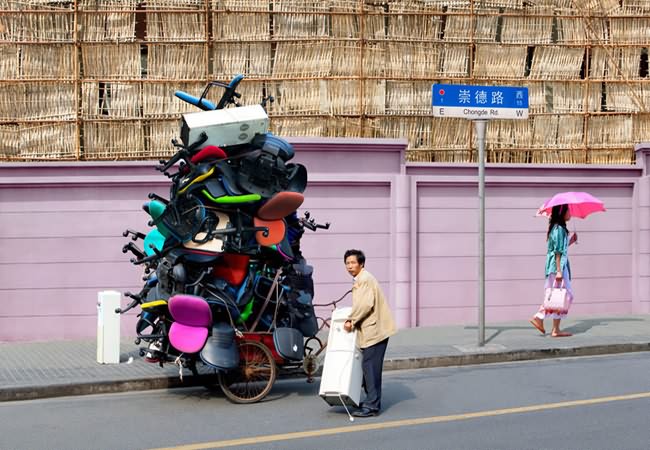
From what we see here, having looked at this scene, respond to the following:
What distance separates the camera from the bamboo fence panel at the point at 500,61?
15.8m

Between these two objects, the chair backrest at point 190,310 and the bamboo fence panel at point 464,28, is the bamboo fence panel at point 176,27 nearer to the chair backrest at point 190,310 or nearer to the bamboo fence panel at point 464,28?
the bamboo fence panel at point 464,28

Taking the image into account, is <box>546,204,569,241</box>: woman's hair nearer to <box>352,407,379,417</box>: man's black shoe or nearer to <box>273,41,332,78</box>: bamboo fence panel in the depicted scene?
<box>273,41,332,78</box>: bamboo fence panel

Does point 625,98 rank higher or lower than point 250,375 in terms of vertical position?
higher

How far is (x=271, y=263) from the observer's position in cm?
1030

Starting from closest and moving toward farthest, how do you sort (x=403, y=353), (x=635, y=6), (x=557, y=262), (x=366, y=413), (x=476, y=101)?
(x=366, y=413) → (x=403, y=353) → (x=476, y=101) → (x=557, y=262) → (x=635, y=6)

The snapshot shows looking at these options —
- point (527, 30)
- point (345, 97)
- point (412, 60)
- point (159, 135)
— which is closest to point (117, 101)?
point (159, 135)

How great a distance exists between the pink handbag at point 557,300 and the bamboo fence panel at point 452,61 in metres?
4.04

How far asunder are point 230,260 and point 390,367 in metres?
2.91

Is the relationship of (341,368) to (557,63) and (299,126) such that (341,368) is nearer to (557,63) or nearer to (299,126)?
(299,126)

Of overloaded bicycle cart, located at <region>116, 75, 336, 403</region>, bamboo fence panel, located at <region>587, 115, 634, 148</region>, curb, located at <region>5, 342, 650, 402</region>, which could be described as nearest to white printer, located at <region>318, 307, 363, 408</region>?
overloaded bicycle cart, located at <region>116, 75, 336, 403</region>

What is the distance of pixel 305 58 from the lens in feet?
49.5

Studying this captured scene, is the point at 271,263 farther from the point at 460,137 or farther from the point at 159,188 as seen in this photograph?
the point at 460,137

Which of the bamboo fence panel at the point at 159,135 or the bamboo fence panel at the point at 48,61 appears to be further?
the bamboo fence panel at the point at 159,135

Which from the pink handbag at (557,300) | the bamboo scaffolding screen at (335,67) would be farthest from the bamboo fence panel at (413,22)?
the pink handbag at (557,300)
